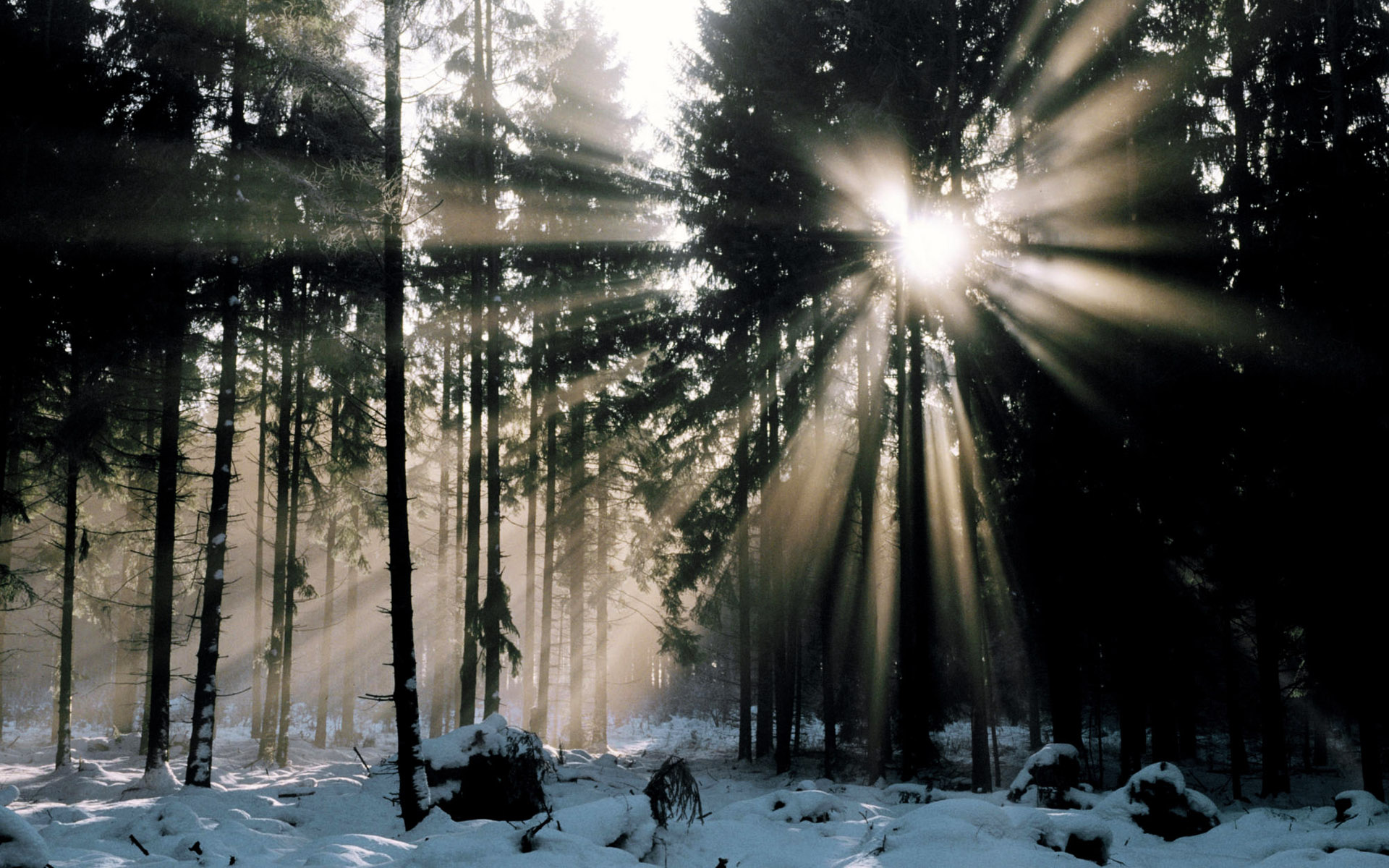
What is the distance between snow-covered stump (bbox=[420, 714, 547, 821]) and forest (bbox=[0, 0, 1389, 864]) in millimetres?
561

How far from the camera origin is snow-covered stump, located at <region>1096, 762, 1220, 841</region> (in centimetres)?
916

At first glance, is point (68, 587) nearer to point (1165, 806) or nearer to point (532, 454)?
point (532, 454)

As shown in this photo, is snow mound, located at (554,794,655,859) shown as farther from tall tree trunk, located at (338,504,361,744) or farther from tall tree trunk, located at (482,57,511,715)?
tall tree trunk, located at (338,504,361,744)

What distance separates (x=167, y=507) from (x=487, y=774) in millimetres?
7955

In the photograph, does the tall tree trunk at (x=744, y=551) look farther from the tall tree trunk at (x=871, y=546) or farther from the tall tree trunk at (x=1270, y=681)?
the tall tree trunk at (x=1270, y=681)

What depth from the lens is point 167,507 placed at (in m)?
12.9

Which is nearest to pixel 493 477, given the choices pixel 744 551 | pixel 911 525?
pixel 744 551

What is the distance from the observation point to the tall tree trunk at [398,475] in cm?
906

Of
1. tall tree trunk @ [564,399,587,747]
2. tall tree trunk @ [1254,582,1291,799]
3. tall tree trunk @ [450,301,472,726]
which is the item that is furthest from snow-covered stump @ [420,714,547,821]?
tall tree trunk @ [1254,582,1291,799]

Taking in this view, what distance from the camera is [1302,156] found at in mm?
13633

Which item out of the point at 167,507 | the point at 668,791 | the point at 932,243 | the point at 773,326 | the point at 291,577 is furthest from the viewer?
the point at 773,326

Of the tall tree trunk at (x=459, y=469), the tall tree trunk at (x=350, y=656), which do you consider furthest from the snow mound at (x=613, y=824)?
the tall tree trunk at (x=350, y=656)

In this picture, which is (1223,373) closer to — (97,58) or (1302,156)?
(1302,156)

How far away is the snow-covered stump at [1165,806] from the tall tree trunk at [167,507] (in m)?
14.7
